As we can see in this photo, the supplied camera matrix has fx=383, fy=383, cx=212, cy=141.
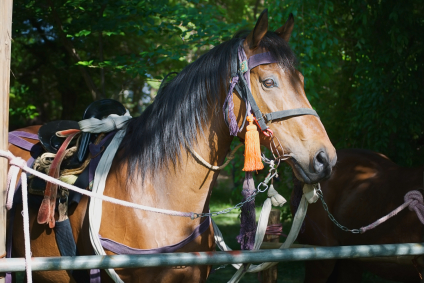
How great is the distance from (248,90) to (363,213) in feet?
6.75

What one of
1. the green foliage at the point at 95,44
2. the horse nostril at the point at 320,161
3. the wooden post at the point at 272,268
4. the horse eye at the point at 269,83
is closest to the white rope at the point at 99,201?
the horse eye at the point at 269,83

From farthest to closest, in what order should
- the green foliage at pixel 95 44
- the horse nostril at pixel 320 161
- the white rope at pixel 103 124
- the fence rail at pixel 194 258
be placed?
1. the green foliage at pixel 95 44
2. the white rope at pixel 103 124
3. the horse nostril at pixel 320 161
4. the fence rail at pixel 194 258

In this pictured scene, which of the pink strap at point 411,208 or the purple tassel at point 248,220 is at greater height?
the purple tassel at point 248,220

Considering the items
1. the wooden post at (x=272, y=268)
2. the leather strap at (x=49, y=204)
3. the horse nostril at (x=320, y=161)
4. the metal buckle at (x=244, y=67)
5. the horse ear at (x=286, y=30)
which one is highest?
the horse ear at (x=286, y=30)

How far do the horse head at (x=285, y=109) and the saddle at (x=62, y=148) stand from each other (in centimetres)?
104

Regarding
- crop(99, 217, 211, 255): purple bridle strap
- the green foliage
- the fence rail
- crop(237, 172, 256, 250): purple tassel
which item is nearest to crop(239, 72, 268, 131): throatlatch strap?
crop(237, 172, 256, 250): purple tassel

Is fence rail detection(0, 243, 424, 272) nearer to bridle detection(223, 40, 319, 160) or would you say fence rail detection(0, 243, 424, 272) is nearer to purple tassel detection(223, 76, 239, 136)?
bridle detection(223, 40, 319, 160)

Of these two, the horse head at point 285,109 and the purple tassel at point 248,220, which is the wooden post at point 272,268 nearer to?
the purple tassel at point 248,220

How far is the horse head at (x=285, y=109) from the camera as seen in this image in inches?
78.9

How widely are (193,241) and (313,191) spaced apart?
778 millimetres

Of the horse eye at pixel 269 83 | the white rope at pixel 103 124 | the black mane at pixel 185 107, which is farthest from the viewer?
the white rope at pixel 103 124

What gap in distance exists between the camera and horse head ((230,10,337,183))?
6.57ft

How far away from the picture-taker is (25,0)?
4.79 metres

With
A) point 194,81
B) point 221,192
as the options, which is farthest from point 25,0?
point 221,192
